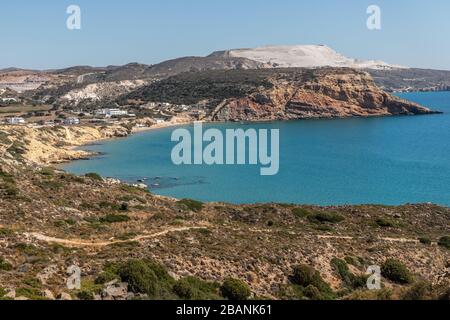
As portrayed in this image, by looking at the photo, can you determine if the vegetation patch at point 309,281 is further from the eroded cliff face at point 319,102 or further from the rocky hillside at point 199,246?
the eroded cliff face at point 319,102

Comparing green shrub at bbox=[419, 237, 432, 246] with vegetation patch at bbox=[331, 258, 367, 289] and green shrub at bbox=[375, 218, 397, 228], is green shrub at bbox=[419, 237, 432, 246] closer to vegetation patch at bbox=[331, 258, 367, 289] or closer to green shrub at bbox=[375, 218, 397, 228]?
green shrub at bbox=[375, 218, 397, 228]

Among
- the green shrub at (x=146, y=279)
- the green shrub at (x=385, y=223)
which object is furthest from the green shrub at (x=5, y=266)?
the green shrub at (x=385, y=223)

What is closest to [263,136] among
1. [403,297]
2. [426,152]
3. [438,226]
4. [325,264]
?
[426,152]

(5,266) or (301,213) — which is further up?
(5,266)

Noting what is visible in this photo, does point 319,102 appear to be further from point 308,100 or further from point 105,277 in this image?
point 105,277

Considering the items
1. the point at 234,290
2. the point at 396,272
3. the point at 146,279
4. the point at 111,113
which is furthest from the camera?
the point at 111,113

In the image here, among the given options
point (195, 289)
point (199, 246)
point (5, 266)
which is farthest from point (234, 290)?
point (5, 266)

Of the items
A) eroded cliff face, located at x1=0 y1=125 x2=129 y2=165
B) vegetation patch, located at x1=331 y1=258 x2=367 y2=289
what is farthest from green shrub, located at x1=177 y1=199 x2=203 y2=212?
eroded cliff face, located at x1=0 y1=125 x2=129 y2=165
